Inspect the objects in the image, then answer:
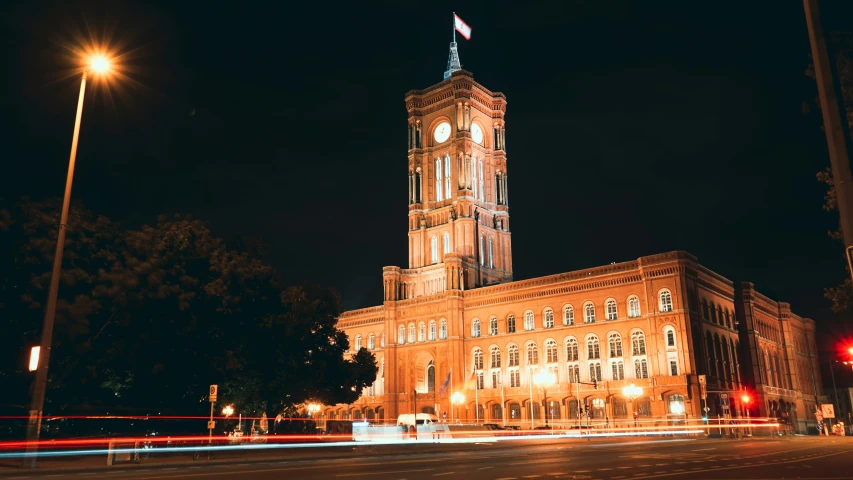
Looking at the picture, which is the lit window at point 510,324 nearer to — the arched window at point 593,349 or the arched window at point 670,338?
the arched window at point 593,349

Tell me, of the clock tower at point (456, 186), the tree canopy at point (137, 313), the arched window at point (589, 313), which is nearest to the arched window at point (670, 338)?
the arched window at point (589, 313)

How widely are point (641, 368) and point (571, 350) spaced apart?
7820mm

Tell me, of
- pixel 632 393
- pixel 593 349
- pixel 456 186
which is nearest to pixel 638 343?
pixel 593 349

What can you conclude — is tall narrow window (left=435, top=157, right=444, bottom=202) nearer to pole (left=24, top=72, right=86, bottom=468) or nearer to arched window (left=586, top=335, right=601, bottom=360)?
arched window (left=586, top=335, right=601, bottom=360)

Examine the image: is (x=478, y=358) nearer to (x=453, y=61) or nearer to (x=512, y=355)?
(x=512, y=355)

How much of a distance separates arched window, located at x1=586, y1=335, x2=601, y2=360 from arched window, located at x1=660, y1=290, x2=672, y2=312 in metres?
7.81

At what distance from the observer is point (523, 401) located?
72188mm

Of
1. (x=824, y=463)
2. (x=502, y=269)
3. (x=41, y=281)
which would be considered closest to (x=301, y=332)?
(x=41, y=281)

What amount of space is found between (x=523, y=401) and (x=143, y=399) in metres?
48.2

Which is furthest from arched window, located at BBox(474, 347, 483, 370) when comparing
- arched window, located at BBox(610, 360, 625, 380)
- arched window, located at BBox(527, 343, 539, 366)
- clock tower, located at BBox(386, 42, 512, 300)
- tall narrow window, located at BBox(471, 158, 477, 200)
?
tall narrow window, located at BBox(471, 158, 477, 200)

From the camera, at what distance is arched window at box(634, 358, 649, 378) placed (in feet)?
215

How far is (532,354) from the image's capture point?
7350cm

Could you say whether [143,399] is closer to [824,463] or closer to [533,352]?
[824,463]

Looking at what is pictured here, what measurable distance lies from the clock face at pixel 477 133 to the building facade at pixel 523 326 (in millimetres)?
298
